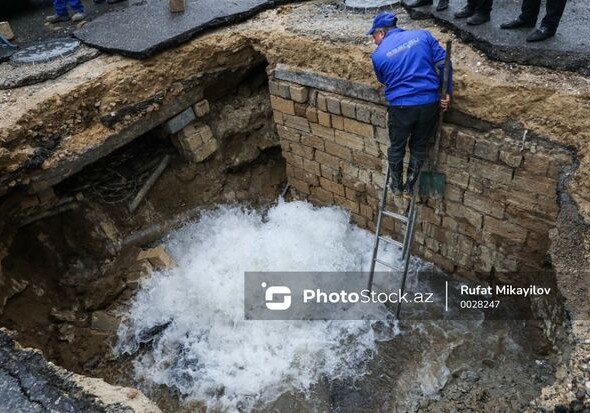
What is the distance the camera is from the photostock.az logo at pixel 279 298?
5862 millimetres

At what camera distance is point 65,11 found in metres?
7.49

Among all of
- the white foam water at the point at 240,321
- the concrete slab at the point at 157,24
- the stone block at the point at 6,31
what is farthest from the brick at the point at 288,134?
the stone block at the point at 6,31

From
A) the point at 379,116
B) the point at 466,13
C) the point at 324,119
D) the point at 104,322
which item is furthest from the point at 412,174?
the point at 104,322

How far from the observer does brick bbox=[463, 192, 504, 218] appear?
4922 mm

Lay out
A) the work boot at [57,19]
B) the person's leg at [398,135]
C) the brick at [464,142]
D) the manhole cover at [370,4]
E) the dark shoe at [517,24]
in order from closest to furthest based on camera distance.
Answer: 1. the person's leg at [398,135]
2. the brick at [464,142]
3. the dark shoe at [517,24]
4. the manhole cover at [370,4]
5. the work boot at [57,19]

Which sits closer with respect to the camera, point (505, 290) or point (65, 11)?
point (505, 290)

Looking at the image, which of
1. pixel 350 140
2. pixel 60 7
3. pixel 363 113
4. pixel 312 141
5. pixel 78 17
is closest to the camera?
pixel 363 113

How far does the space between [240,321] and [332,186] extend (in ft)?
7.01

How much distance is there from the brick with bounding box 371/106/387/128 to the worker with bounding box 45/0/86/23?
499 cm

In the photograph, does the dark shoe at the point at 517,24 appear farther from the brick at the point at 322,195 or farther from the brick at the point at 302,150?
the brick at the point at 322,195

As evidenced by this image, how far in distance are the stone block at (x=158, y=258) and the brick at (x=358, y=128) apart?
9.50ft

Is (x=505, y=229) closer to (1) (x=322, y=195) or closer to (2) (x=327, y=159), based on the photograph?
(2) (x=327, y=159)

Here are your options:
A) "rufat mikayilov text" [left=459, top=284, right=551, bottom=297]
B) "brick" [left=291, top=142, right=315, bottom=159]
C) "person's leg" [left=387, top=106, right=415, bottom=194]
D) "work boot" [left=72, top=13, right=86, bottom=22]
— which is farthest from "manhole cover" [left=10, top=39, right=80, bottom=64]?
"rufat mikayilov text" [left=459, top=284, right=551, bottom=297]

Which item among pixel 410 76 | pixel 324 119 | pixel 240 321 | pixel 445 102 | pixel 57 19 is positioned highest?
pixel 410 76
